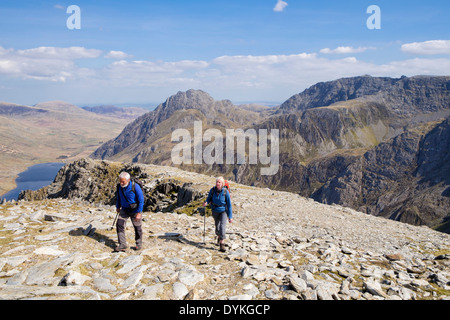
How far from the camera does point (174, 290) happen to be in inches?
364

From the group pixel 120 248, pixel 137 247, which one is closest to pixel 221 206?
pixel 137 247

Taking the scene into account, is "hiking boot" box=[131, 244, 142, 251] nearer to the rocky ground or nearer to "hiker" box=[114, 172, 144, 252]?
"hiker" box=[114, 172, 144, 252]

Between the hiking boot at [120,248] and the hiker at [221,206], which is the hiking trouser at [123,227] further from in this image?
the hiker at [221,206]

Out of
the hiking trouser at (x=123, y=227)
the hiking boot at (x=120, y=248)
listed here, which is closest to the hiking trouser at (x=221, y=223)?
the hiking trouser at (x=123, y=227)

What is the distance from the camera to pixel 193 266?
1153 centimetres

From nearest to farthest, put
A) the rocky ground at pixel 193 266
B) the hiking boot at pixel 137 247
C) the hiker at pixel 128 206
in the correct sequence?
1. the rocky ground at pixel 193 266
2. the hiker at pixel 128 206
3. the hiking boot at pixel 137 247

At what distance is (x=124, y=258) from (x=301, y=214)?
20.8m

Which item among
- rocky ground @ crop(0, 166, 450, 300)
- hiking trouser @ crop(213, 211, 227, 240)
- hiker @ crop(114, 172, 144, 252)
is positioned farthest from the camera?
hiking trouser @ crop(213, 211, 227, 240)

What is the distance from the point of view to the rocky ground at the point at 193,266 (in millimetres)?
9266

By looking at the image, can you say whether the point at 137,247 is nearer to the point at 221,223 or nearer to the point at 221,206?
the point at 221,223

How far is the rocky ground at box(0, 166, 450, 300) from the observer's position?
927 cm

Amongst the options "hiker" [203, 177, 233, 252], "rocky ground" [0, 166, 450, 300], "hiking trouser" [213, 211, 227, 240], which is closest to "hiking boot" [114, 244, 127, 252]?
"rocky ground" [0, 166, 450, 300]
